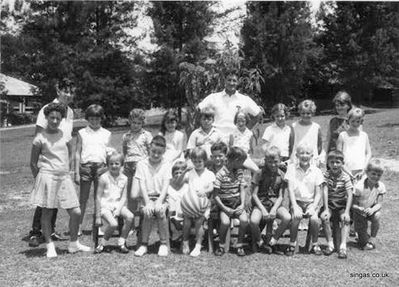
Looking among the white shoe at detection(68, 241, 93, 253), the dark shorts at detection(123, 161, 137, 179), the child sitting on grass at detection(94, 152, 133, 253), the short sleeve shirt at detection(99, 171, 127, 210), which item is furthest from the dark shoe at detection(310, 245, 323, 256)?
the white shoe at detection(68, 241, 93, 253)

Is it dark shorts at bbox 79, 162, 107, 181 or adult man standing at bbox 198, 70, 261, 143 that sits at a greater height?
adult man standing at bbox 198, 70, 261, 143

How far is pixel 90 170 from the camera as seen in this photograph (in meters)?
6.37

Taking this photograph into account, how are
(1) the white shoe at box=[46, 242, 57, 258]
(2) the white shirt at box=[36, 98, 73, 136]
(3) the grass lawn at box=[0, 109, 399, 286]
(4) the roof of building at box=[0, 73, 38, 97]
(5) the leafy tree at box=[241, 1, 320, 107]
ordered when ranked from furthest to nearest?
(4) the roof of building at box=[0, 73, 38, 97] < (5) the leafy tree at box=[241, 1, 320, 107] < (2) the white shirt at box=[36, 98, 73, 136] < (1) the white shoe at box=[46, 242, 57, 258] < (3) the grass lawn at box=[0, 109, 399, 286]

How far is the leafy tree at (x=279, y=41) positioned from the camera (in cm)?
3334

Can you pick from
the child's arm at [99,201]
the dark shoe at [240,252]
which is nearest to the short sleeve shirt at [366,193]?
the dark shoe at [240,252]

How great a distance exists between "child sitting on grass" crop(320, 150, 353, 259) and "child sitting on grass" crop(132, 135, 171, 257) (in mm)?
1898

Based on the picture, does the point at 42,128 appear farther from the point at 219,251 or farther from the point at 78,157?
the point at 219,251

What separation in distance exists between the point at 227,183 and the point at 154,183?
895 mm

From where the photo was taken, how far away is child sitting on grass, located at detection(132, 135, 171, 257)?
5719 mm

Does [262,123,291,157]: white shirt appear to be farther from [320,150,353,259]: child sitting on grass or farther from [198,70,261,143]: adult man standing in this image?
[320,150,353,259]: child sitting on grass

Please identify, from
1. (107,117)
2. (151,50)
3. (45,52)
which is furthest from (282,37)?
(45,52)

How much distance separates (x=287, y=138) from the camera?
6.51m

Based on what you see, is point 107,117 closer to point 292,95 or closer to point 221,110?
point 292,95

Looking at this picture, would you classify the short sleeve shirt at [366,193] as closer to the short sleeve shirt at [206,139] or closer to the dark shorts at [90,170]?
the short sleeve shirt at [206,139]
